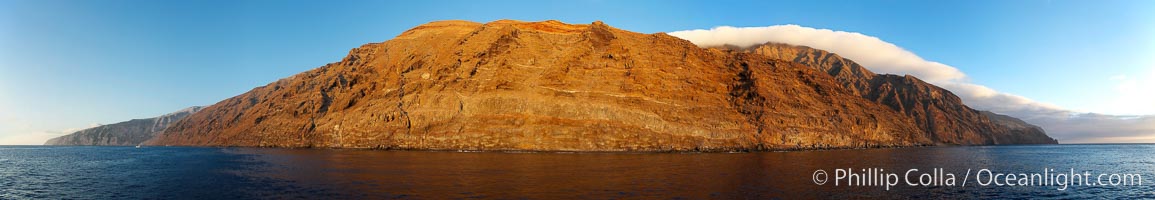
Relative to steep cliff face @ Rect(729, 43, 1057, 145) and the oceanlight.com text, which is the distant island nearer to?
steep cliff face @ Rect(729, 43, 1057, 145)

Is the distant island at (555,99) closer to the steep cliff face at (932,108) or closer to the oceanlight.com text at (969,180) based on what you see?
the steep cliff face at (932,108)

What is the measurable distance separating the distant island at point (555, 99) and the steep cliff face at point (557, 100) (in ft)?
0.83

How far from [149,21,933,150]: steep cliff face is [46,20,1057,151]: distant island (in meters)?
0.25

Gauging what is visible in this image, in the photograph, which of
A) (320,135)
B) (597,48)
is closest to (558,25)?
(597,48)

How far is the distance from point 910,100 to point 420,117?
150m

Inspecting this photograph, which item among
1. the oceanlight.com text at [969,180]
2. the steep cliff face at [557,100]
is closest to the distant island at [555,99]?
the steep cliff face at [557,100]

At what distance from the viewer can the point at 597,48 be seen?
103750 millimetres

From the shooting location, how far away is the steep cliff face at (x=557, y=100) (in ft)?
293

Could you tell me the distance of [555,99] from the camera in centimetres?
9156

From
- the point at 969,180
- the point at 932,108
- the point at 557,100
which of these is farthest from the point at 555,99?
the point at 932,108

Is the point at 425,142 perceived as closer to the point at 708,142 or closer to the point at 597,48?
the point at 597,48

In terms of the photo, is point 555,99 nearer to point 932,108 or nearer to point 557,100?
point 557,100

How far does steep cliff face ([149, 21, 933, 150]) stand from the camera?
89.4 meters

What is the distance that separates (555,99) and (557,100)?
0.42 m
